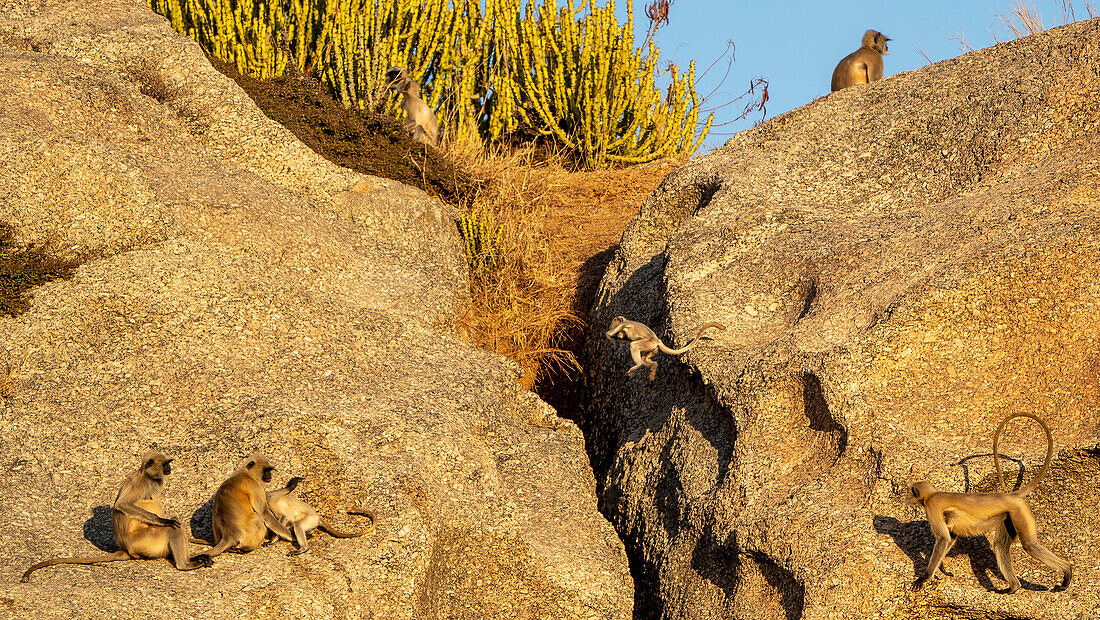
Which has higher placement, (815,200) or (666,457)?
(815,200)

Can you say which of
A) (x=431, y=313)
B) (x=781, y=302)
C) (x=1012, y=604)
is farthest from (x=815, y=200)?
(x=1012, y=604)

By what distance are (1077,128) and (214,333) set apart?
18.5 feet

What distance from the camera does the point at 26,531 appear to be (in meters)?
5.45

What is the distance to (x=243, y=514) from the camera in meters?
5.33

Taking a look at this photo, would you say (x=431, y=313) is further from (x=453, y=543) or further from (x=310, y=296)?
(x=453, y=543)

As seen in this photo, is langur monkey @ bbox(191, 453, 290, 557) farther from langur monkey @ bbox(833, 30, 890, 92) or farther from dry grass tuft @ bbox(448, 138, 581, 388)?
langur monkey @ bbox(833, 30, 890, 92)

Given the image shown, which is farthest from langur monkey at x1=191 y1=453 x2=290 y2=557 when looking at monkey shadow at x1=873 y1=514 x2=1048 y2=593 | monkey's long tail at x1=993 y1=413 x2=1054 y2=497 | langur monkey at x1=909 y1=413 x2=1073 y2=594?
monkey's long tail at x1=993 y1=413 x2=1054 y2=497

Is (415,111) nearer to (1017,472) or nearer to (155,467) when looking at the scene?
(155,467)

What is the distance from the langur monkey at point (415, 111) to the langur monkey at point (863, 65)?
3963 mm

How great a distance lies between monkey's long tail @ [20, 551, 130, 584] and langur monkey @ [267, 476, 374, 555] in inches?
28.1

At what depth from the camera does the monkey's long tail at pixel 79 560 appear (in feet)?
16.1

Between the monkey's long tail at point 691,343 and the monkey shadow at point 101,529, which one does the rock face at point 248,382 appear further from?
the monkey's long tail at point 691,343

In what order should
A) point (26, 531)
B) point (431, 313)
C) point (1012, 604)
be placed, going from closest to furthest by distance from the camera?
point (1012, 604), point (26, 531), point (431, 313)

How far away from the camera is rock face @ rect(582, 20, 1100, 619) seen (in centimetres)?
527
